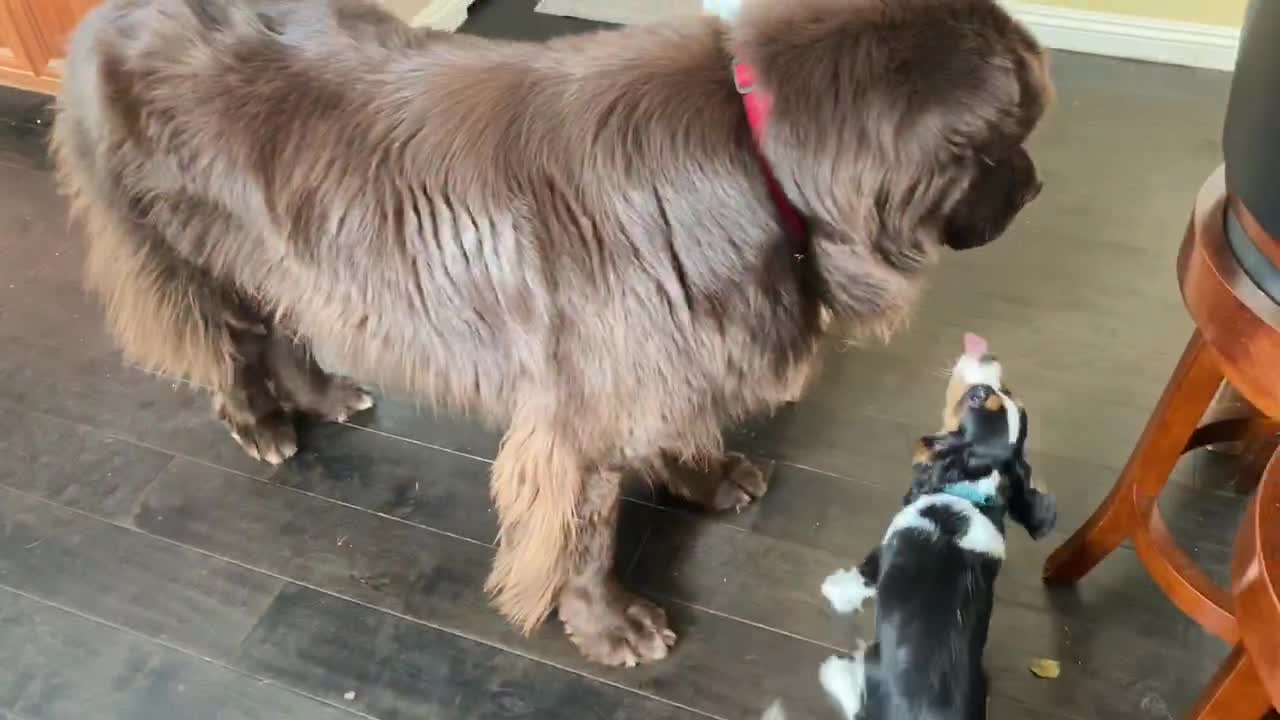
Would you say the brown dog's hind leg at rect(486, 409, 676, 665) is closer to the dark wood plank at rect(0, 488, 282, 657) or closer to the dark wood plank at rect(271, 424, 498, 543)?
the dark wood plank at rect(271, 424, 498, 543)

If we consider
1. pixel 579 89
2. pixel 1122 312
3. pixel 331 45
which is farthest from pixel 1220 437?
pixel 331 45

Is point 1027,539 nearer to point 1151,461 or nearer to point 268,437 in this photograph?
point 1151,461

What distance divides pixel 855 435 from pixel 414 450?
753 mm

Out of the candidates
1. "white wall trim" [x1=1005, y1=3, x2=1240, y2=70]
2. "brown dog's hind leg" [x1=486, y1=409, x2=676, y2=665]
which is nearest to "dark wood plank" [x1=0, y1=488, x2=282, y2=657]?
"brown dog's hind leg" [x1=486, y1=409, x2=676, y2=665]

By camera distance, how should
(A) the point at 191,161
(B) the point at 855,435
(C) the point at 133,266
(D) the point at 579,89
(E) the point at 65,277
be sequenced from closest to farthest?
(D) the point at 579,89 → (A) the point at 191,161 → (C) the point at 133,266 → (B) the point at 855,435 → (E) the point at 65,277

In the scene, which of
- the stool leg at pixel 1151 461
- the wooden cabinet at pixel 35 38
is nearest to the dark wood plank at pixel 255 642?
the stool leg at pixel 1151 461

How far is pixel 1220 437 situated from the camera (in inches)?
54.9

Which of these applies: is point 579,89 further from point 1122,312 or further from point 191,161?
point 1122,312

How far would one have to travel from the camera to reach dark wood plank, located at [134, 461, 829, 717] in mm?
1424

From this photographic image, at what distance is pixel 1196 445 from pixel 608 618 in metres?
0.84

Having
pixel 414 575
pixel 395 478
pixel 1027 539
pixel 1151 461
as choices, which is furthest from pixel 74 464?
pixel 1151 461

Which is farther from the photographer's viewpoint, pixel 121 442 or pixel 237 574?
pixel 121 442

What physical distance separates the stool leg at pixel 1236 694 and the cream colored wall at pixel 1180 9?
6.16ft

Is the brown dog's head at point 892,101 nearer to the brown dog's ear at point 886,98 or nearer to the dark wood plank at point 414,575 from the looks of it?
the brown dog's ear at point 886,98
